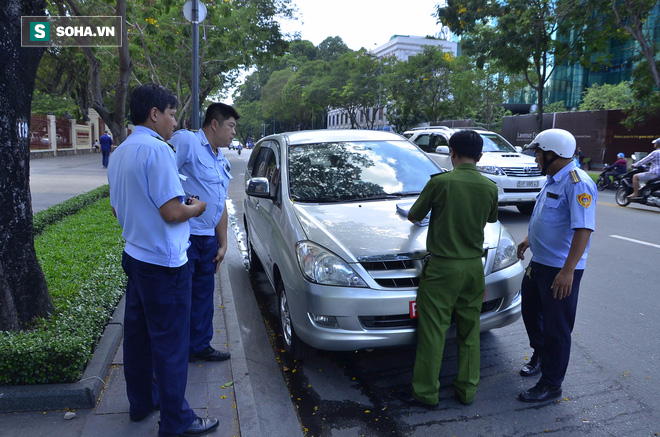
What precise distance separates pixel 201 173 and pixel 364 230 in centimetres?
117

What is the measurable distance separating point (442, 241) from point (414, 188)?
148cm

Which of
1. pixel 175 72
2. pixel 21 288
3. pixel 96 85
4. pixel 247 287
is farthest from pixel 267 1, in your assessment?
pixel 21 288

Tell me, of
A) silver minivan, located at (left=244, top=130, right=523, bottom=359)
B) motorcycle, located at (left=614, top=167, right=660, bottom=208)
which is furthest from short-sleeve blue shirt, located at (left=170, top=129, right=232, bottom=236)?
motorcycle, located at (left=614, top=167, right=660, bottom=208)

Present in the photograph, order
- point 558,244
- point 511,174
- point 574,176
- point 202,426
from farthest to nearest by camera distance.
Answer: point 511,174, point 558,244, point 574,176, point 202,426

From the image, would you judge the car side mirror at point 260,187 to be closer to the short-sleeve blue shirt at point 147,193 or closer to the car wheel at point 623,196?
the short-sleeve blue shirt at point 147,193

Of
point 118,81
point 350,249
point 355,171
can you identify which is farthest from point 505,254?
point 118,81

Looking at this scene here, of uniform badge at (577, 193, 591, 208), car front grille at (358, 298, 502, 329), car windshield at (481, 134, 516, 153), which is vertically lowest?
car front grille at (358, 298, 502, 329)

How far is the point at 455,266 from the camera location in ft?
9.81

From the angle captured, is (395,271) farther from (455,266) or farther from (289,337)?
(289,337)

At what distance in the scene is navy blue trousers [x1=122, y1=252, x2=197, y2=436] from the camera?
246 centimetres

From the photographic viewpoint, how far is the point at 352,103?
1822 inches

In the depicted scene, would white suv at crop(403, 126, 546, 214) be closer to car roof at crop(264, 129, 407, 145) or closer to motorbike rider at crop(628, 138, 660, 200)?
motorbike rider at crop(628, 138, 660, 200)

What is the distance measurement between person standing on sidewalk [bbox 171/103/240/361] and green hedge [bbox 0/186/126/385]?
0.70 m

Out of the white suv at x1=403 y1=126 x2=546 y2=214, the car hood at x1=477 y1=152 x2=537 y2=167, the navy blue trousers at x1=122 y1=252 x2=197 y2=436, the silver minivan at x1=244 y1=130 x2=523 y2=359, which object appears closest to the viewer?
the navy blue trousers at x1=122 y1=252 x2=197 y2=436
